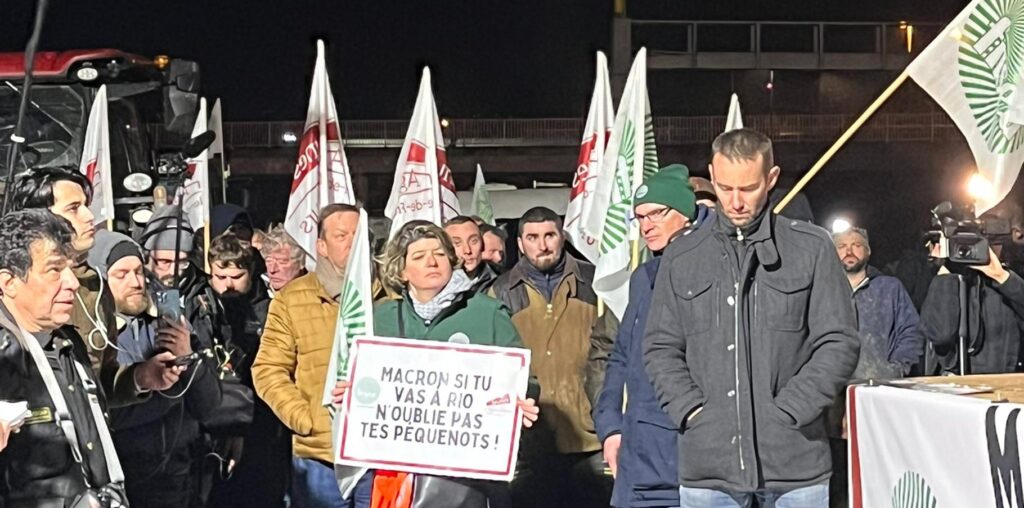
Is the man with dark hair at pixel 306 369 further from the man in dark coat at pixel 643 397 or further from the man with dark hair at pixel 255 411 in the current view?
the man in dark coat at pixel 643 397

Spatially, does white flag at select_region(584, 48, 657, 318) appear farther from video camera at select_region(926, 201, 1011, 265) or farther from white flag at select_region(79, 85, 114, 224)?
white flag at select_region(79, 85, 114, 224)

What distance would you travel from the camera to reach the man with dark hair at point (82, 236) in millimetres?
5969

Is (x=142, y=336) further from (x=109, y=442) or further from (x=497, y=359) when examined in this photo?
(x=109, y=442)

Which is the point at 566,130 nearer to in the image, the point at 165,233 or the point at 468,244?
the point at 468,244

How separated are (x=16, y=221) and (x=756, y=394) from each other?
8.17 ft

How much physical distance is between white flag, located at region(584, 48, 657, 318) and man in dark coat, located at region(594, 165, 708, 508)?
2.19 metres

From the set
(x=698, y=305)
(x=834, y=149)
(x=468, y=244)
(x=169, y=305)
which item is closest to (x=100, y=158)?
(x=468, y=244)

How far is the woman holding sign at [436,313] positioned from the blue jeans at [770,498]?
1.32 meters

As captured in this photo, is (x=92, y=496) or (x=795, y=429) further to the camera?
(x=795, y=429)

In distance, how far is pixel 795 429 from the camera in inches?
210

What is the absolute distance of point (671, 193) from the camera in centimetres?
648

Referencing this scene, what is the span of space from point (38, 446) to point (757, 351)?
238 centimetres

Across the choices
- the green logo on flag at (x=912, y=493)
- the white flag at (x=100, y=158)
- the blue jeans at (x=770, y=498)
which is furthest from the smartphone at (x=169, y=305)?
the white flag at (x=100, y=158)

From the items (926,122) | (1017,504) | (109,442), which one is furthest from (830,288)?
(926,122)
